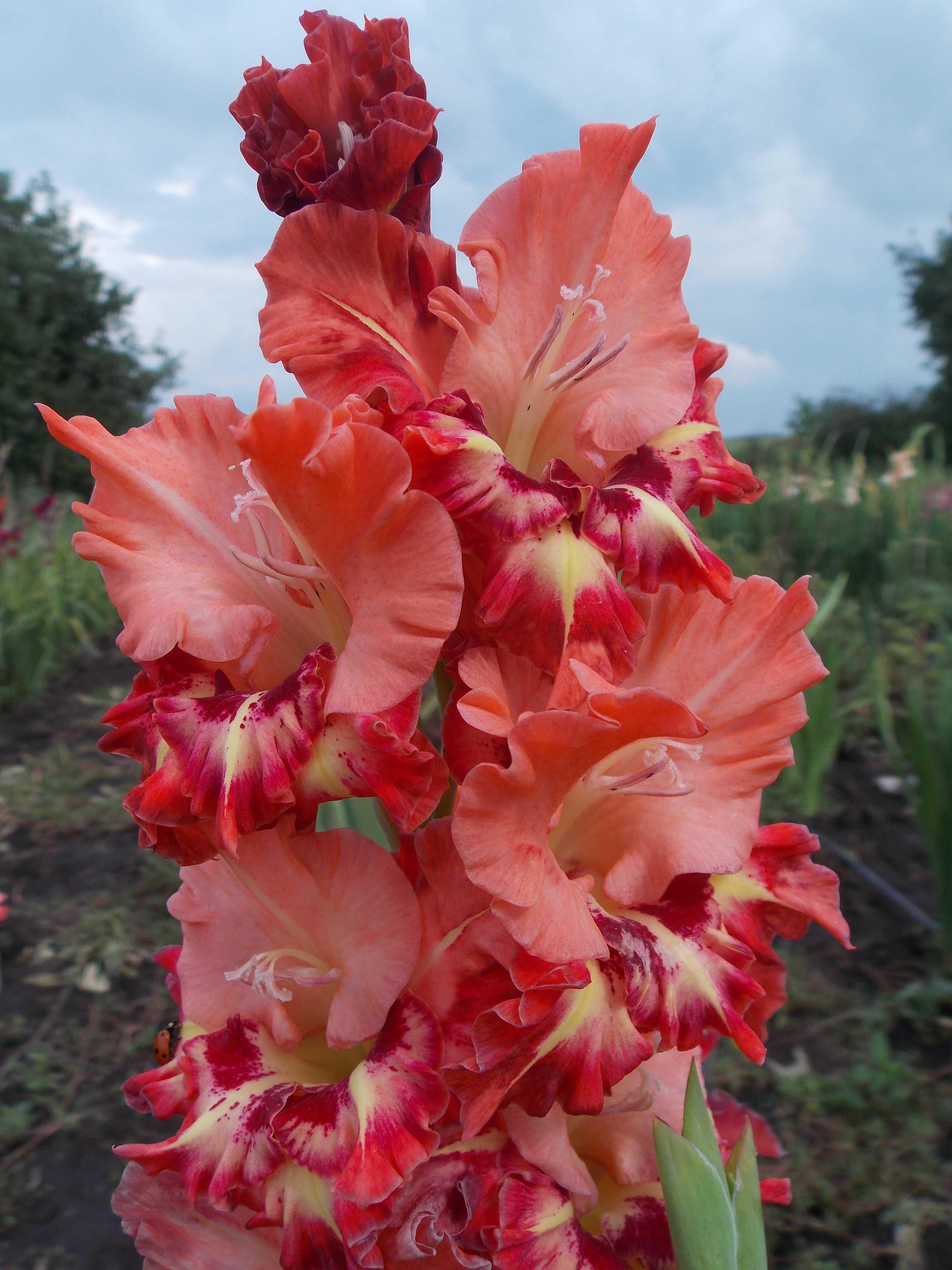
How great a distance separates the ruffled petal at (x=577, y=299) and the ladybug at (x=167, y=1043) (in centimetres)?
71

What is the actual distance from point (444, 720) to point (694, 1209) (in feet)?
1.42

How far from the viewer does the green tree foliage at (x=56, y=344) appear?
1864 centimetres

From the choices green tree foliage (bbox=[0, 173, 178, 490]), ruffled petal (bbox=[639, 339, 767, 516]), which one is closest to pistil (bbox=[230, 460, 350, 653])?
ruffled petal (bbox=[639, 339, 767, 516])

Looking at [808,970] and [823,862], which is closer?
[808,970]

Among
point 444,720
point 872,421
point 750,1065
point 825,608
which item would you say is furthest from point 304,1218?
point 872,421

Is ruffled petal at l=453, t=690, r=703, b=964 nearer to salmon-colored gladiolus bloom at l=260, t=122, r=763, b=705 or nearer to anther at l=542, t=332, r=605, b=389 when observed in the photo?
salmon-colored gladiolus bloom at l=260, t=122, r=763, b=705

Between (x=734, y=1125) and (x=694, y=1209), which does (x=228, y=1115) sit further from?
(x=734, y=1125)

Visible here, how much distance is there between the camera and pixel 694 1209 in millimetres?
735

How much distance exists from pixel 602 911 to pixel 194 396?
57cm

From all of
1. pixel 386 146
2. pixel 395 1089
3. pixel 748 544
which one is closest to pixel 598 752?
pixel 395 1089

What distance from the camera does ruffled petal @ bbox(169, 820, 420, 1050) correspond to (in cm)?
80

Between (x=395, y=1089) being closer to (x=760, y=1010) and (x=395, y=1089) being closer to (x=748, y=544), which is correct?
(x=760, y=1010)

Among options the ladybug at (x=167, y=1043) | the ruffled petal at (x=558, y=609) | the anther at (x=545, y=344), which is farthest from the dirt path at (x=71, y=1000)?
the anther at (x=545, y=344)

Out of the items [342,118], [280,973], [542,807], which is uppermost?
[342,118]
